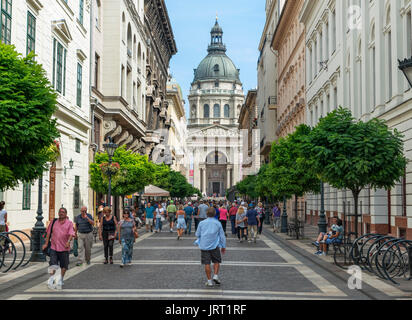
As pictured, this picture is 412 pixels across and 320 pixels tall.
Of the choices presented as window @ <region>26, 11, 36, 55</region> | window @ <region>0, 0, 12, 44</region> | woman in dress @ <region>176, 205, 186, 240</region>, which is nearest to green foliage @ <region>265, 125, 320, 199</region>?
woman in dress @ <region>176, 205, 186, 240</region>

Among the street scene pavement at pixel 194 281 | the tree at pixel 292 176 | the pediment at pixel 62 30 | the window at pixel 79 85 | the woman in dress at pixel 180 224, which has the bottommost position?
the street scene pavement at pixel 194 281

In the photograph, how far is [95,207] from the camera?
35406 millimetres

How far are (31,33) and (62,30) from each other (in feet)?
13.2

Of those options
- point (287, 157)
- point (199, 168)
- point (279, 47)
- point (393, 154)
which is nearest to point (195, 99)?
point (199, 168)

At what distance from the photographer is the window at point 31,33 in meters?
21.4

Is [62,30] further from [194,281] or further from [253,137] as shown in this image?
[253,137]

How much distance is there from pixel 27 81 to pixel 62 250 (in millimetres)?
3469

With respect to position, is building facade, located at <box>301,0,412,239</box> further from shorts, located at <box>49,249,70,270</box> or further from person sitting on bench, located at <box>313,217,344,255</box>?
shorts, located at <box>49,249,70,270</box>

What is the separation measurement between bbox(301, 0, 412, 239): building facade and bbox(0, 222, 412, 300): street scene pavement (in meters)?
4.72

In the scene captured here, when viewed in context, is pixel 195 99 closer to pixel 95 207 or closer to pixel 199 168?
pixel 199 168

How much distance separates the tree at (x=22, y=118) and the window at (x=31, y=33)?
905 centimetres

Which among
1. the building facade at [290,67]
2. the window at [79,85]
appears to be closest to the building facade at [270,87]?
the building facade at [290,67]

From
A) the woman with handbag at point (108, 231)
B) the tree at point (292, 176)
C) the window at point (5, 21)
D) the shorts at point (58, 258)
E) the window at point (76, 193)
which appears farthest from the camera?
the window at point (76, 193)

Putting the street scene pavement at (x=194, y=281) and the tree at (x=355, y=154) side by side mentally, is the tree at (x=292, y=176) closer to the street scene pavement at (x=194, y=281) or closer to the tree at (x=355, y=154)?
the street scene pavement at (x=194, y=281)
